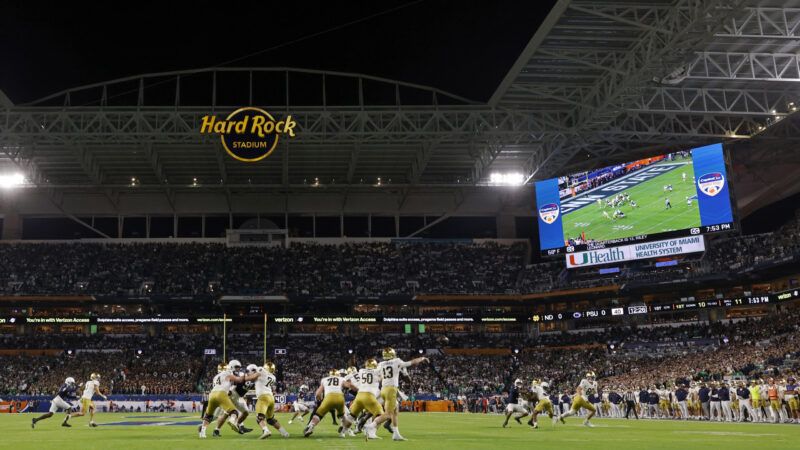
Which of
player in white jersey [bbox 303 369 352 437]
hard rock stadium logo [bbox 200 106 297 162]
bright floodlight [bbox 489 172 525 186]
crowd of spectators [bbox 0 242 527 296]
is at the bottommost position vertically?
player in white jersey [bbox 303 369 352 437]

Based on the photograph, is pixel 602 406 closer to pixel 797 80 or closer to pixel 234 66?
pixel 797 80

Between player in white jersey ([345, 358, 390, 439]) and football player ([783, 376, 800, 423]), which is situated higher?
player in white jersey ([345, 358, 390, 439])

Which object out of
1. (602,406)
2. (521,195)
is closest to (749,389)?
(602,406)

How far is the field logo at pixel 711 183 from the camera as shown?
4669 centimetres

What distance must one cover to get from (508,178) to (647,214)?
11.8 meters

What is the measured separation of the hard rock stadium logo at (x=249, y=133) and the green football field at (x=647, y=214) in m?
25.1

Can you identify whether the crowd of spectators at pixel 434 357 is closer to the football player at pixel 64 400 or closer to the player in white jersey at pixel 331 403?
the football player at pixel 64 400

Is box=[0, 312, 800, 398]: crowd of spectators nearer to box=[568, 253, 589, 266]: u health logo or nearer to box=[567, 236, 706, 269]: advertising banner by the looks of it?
box=[567, 236, 706, 269]: advertising banner

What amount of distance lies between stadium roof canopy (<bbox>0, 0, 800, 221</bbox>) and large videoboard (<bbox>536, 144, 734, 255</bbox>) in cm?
187

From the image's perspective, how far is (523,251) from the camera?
229 feet

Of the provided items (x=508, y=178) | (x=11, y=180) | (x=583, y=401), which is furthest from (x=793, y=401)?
(x=11, y=180)

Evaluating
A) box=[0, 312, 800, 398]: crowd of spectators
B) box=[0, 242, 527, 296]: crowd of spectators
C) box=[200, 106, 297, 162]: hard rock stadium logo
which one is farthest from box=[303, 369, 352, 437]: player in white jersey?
box=[0, 242, 527, 296]: crowd of spectators

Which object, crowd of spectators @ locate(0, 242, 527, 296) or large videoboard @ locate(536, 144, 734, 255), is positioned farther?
crowd of spectators @ locate(0, 242, 527, 296)

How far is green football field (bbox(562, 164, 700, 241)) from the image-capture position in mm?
48469
